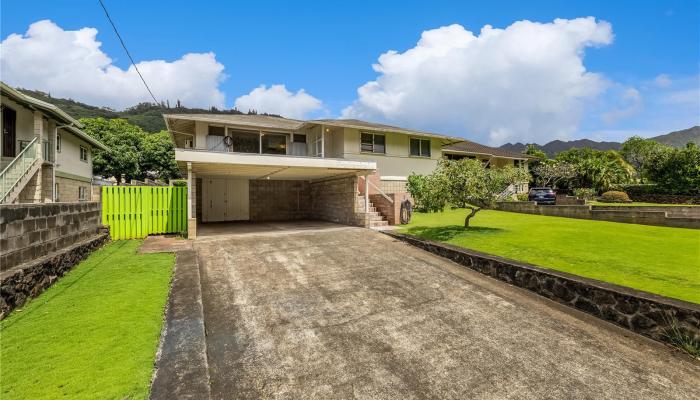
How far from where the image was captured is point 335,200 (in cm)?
1706

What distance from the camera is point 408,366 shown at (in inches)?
163

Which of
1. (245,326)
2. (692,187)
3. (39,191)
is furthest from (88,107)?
(692,187)

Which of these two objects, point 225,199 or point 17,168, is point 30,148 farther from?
point 225,199

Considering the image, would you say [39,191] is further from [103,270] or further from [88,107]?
[88,107]

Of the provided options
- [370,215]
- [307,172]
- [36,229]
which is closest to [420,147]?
[370,215]

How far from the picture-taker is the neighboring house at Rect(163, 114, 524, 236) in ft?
51.3

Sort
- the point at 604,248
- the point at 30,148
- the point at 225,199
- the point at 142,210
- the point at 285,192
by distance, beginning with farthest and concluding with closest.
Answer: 1. the point at 285,192
2. the point at 225,199
3. the point at 30,148
4. the point at 142,210
5. the point at 604,248

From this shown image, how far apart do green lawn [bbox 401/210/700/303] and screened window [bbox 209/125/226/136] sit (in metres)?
11.8

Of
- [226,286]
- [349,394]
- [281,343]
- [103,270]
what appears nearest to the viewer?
[349,394]

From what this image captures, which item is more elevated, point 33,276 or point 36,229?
point 36,229

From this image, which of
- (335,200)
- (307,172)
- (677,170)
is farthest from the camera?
(677,170)

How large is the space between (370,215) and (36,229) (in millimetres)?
10811

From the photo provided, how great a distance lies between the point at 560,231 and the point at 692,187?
25.1 meters

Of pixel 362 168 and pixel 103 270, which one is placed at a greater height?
pixel 362 168
